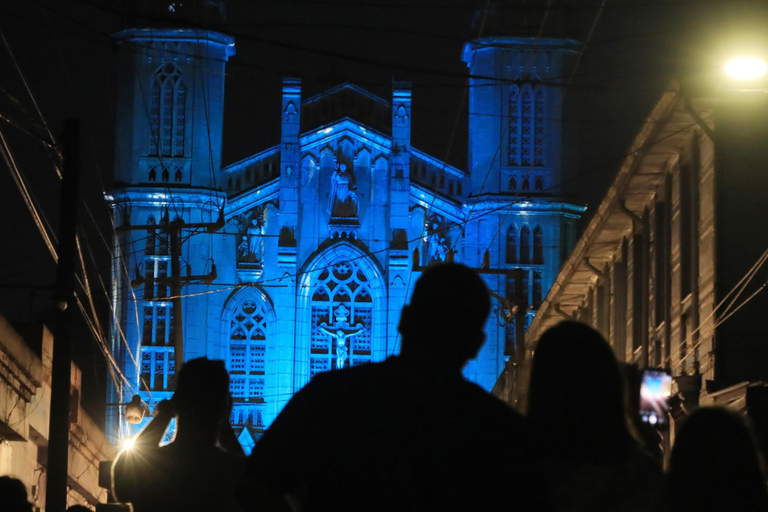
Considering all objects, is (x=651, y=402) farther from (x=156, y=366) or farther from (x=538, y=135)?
(x=538, y=135)

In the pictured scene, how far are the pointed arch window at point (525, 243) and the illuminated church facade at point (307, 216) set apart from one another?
54 millimetres

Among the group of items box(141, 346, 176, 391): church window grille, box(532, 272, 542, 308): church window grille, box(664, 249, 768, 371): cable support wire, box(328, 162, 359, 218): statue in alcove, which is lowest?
box(141, 346, 176, 391): church window grille

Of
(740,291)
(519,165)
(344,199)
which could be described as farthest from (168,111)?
(740,291)

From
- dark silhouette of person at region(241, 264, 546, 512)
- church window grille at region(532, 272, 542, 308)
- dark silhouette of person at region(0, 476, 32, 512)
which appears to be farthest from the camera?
church window grille at region(532, 272, 542, 308)

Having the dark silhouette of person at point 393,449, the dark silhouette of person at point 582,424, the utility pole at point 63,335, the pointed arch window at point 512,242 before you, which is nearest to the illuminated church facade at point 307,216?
the pointed arch window at point 512,242

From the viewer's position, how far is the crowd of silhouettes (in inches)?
156

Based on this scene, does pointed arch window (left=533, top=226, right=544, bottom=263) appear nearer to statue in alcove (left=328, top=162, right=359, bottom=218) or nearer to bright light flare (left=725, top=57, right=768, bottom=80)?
statue in alcove (left=328, top=162, right=359, bottom=218)

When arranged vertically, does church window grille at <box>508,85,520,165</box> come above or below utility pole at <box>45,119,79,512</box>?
above

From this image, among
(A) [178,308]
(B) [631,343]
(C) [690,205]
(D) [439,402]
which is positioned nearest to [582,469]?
(D) [439,402]

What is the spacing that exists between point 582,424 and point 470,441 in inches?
25.9

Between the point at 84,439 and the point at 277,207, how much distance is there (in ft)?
36.4

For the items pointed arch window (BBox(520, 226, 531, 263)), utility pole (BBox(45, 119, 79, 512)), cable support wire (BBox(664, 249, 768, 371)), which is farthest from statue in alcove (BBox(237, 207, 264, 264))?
utility pole (BBox(45, 119, 79, 512))

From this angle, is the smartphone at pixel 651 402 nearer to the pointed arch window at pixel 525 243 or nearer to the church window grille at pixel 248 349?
the pointed arch window at pixel 525 243

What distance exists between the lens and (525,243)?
4459cm
